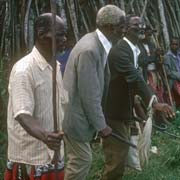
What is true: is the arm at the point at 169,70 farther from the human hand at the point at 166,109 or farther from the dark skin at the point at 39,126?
the dark skin at the point at 39,126

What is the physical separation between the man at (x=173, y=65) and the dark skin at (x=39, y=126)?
5.94m

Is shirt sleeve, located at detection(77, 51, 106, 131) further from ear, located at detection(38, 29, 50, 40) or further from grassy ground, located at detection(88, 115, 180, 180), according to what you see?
grassy ground, located at detection(88, 115, 180, 180)

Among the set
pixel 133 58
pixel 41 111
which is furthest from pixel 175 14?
pixel 41 111

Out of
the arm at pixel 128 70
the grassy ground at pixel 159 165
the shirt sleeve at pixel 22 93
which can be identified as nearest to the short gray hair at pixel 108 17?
the arm at pixel 128 70

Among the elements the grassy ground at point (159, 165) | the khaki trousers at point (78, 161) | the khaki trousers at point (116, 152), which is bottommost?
the grassy ground at point (159, 165)

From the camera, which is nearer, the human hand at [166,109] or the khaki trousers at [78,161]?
the khaki trousers at [78,161]

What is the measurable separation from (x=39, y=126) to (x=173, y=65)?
6487 millimetres

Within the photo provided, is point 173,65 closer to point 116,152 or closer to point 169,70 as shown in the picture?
point 169,70

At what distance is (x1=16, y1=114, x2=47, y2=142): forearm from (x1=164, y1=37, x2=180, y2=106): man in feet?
20.7

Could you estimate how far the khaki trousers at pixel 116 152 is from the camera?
530 cm

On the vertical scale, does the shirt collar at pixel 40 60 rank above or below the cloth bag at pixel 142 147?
above

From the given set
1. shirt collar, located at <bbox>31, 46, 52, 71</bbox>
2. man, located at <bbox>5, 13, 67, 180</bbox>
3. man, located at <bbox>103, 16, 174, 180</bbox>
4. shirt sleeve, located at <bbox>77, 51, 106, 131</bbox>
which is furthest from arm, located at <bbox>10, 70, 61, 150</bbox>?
man, located at <bbox>103, 16, 174, 180</bbox>

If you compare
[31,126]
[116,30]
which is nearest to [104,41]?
[116,30]

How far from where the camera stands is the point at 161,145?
286 inches
